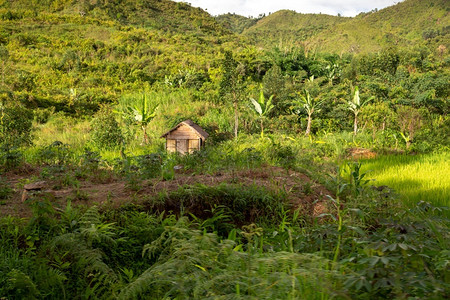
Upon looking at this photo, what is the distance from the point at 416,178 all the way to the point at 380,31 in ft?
197

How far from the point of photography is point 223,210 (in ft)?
11.5

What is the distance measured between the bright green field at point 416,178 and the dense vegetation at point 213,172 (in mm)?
46

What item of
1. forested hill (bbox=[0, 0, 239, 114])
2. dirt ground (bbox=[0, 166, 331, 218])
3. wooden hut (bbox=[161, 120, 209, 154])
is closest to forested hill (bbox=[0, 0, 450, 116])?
forested hill (bbox=[0, 0, 239, 114])

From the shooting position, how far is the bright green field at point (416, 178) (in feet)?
15.5

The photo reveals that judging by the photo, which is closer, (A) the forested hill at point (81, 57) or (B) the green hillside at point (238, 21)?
(A) the forested hill at point (81, 57)

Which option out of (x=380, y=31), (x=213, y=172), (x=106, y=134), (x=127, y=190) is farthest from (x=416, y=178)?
(x=380, y=31)

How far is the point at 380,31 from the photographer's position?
56.5 metres

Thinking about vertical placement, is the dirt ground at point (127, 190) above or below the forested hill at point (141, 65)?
below

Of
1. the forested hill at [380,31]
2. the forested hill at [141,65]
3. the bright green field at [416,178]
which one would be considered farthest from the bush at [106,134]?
the forested hill at [380,31]

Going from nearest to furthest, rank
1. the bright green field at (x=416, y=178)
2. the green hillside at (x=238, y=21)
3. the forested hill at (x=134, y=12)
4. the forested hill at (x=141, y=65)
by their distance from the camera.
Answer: the bright green field at (x=416, y=178)
the forested hill at (x=141, y=65)
the forested hill at (x=134, y=12)
the green hillside at (x=238, y=21)

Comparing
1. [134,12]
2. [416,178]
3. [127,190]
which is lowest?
[416,178]

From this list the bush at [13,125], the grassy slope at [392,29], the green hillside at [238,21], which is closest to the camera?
the bush at [13,125]

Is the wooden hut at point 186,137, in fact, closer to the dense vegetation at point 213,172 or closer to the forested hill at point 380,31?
the dense vegetation at point 213,172

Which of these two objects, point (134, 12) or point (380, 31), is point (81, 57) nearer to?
point (134, 12)
